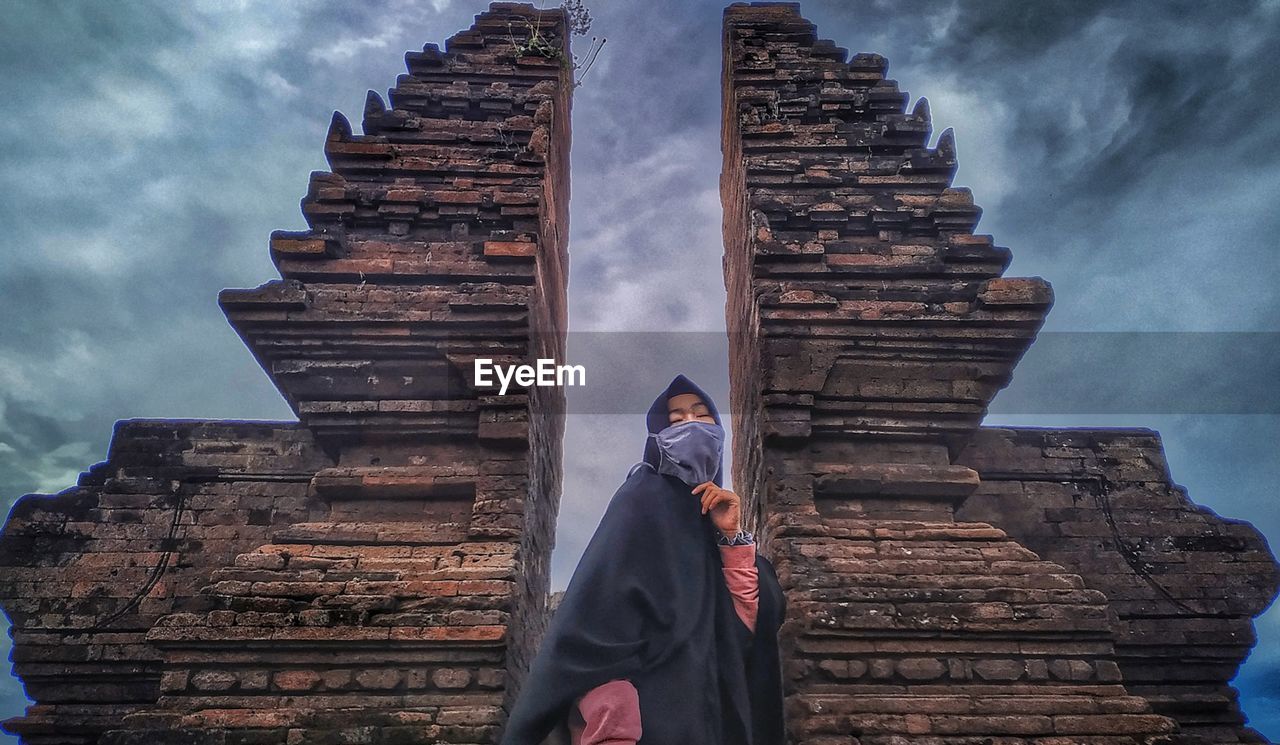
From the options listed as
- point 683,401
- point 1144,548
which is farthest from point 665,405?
point 1144,548

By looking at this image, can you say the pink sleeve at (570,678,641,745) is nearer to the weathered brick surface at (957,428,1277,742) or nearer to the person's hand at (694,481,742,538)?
the person's hand at (694,481,742,538)

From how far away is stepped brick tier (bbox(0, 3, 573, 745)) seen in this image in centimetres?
346

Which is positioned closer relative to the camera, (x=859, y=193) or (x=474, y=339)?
(x=474, y=339)

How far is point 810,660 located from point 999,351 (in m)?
2.10

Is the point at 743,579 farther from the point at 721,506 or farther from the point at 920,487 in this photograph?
the point at 920,487

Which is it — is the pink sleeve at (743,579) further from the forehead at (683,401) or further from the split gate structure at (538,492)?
the forehead at (683,401)

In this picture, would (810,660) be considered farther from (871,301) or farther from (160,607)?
(160,607)

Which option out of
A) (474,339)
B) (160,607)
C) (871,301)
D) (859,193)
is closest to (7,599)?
(160,607)

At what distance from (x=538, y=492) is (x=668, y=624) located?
2.00 metres

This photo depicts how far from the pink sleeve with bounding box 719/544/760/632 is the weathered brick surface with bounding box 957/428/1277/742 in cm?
219

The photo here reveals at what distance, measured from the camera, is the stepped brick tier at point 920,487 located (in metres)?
3.48

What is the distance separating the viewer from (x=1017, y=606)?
11.9 feet

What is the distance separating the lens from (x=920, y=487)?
4.22 m

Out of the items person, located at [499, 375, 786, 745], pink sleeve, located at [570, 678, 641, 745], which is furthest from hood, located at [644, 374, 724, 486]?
pink sleeve, located at [570, 678, 641, 745]
